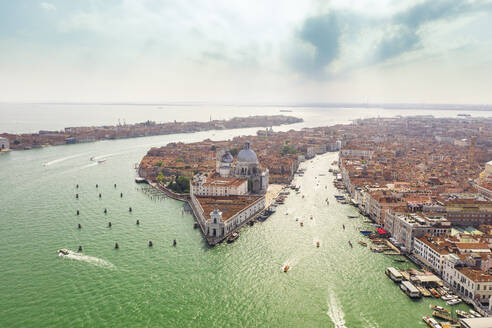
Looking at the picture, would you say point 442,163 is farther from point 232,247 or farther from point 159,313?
point 159,313

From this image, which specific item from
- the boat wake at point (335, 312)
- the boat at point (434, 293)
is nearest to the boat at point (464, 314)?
the boat at point (434, 293)

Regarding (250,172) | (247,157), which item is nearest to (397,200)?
(250,172)

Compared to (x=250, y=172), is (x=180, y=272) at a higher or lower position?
lower

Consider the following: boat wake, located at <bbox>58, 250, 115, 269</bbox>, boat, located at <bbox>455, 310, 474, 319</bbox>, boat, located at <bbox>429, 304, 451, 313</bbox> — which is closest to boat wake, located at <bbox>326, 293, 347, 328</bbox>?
boat, located at <bbox>429, 304, 451, 313</bbox>

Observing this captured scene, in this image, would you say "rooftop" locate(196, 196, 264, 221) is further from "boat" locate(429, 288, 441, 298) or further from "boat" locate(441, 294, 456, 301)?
"boat" locate(441, 294, 456, 301)

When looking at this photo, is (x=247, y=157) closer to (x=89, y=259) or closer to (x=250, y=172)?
(x=250, y=172)

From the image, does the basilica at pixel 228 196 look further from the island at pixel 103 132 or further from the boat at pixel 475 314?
the island at pixel 103 132
